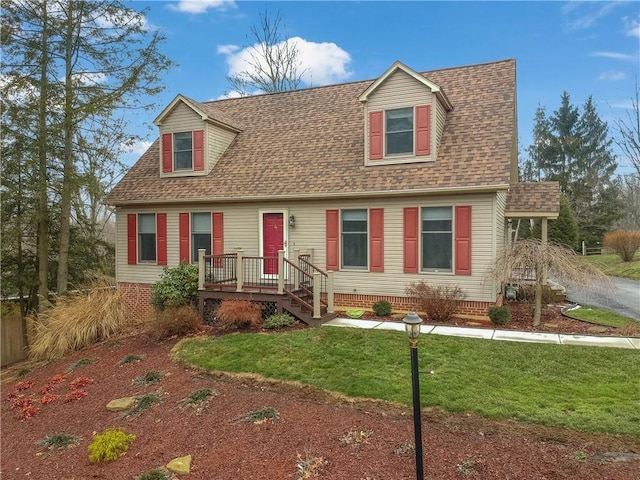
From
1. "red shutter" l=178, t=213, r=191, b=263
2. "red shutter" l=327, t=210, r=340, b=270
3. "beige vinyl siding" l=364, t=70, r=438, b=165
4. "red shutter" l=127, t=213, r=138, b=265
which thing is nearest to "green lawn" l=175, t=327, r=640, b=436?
"red shutter" l=327, t=210, r=340, b=270

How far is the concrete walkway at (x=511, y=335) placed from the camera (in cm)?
721

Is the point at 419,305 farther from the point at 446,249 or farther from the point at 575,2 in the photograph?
the point at 575,2

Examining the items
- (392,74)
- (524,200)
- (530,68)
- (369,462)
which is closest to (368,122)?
(392,74)

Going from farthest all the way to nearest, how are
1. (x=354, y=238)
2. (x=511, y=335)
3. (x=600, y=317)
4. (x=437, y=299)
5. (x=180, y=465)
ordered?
1. (x=354, y=238)
2. (x=600, y=317)
3. (x=437, y=299)
4. (x=511, y=335)
5. (x=180, y=465)

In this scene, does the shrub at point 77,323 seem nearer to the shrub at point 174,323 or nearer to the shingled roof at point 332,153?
the shrub at point 174,323

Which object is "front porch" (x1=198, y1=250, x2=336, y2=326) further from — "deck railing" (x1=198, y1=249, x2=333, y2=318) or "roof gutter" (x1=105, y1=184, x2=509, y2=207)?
"roof gutter" (x1=105, y1=184, x2=509, y2=207)

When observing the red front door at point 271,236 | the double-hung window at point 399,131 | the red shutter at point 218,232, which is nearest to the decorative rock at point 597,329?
the double-hung window at point 399,131

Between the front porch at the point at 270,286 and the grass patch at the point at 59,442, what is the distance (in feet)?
15.3

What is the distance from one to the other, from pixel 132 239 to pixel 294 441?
1062cm

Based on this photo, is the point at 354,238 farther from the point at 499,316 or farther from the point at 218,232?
the point at 218,232

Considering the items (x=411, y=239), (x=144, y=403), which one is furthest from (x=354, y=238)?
(x=144, y=403)

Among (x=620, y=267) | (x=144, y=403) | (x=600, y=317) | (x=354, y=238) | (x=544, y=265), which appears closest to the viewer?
(x=144, y=403)

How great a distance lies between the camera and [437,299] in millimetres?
9195

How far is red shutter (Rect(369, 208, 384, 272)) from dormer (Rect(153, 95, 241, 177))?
565 centimetres
